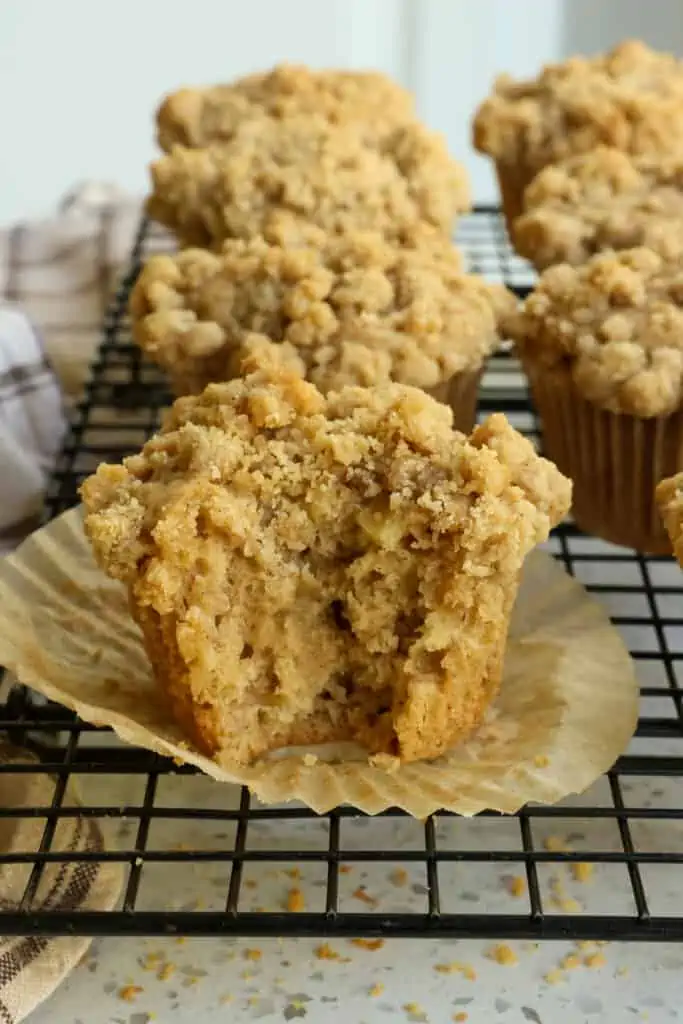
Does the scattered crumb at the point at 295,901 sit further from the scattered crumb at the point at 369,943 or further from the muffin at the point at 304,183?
the muffin at the point at 304,183

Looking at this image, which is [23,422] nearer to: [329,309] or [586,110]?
[329,309]

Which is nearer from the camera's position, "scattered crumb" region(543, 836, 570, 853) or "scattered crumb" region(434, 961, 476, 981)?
"scattered crumb" region(434, 961, 476, 981)

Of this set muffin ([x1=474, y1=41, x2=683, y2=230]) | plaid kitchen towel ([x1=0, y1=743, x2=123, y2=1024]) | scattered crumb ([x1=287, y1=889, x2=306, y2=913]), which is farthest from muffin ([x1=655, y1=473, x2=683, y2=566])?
muffin ([x1=474, y1=41, x2=683, y2=230])

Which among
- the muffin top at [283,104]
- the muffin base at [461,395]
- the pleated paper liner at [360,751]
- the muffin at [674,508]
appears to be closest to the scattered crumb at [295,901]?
the pleated paper liner at [360,751]

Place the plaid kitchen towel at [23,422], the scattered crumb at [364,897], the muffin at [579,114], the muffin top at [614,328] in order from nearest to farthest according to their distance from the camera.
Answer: the scattered crumb at [364,897], the muffin top at [614,328], the plaid kitchen towel at [23,422], the muffin at [579,114]

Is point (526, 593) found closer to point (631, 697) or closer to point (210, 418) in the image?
point (631, 697)

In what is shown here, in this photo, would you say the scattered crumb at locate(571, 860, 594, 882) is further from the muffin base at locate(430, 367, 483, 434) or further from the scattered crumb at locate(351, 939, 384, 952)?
the muffin base at locate(430, 367, 483, 434)

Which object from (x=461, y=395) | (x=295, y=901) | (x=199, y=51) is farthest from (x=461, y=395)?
(x=199, y=51)
